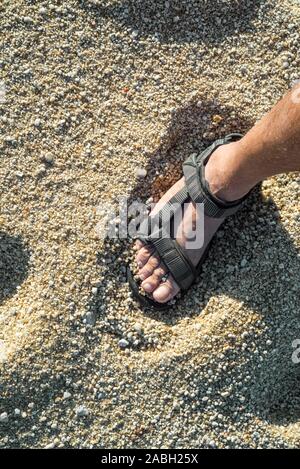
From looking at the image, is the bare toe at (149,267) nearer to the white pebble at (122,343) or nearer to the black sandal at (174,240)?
the black sandal at (174,240)

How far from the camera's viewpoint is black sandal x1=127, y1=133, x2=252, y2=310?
7.82ft

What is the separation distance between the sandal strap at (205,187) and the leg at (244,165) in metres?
0.03

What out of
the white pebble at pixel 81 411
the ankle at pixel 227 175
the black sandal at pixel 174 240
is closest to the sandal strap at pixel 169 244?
the black sandal at pixel 174 240

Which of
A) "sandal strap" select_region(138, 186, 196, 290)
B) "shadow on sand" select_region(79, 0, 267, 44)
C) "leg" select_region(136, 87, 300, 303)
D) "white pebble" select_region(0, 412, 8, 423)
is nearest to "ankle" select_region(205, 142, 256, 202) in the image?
"leg" select_region(136, 87, 300, 303)

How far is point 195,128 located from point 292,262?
2.44 feet

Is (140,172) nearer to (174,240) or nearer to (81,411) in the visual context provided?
(174,240)

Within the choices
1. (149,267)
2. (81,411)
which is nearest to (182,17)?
(149,267)

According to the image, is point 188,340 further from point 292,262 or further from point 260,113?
point 260,113

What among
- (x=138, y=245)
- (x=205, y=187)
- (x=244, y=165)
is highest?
(x=244, y=165)

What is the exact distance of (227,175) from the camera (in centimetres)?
223

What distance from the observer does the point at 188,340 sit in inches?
95.0

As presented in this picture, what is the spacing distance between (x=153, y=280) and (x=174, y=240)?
0.20 metres

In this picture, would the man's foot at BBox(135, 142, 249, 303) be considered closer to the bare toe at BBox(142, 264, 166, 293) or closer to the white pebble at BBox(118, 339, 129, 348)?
the bare toe at BBox(142, 264, 166, 293)

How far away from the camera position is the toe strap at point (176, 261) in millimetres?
2488
